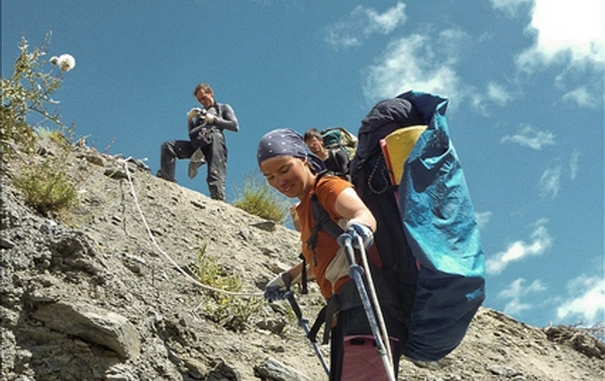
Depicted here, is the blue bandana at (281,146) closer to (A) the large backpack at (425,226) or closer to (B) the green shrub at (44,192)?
(A) the large backpack at (425,226)

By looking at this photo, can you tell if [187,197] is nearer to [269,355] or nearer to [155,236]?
[155,236]

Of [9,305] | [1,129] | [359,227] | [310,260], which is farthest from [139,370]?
[1,129]

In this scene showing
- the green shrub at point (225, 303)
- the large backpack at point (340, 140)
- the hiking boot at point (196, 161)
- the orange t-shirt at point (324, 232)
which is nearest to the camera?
the orange t-shirt at point (324, 232)

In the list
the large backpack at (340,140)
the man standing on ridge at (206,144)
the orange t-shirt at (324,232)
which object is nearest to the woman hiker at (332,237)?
the orange t-shirt at (324,232)

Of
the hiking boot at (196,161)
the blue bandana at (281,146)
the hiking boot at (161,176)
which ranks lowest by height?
the blue bandana at (281,146)

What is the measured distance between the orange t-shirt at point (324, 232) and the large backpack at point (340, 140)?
3925 millimetres

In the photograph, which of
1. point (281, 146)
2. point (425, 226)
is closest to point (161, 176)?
point (281, 146)

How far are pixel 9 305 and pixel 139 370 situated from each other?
749 mm

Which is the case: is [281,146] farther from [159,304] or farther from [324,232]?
[159,304]

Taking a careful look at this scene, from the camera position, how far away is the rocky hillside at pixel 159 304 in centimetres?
380

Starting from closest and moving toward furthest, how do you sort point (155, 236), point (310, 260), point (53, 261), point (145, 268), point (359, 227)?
point (359, 227) → point (310, 260) → point (53, 261) → point (145, 268) → point (155, 236)

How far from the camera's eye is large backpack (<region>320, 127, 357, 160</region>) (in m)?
7.75

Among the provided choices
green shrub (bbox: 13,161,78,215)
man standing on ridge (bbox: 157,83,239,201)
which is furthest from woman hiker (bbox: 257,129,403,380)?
man standing on ridge (bbox: 157,83,239,201)

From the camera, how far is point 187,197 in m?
8.57
